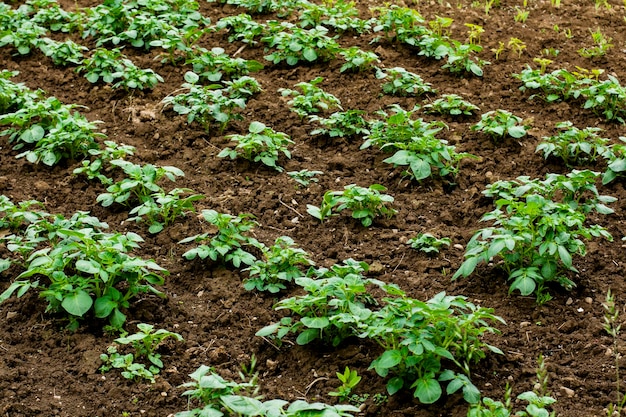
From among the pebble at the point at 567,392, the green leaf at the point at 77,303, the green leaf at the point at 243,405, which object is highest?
the green leaf at the point at 243,405

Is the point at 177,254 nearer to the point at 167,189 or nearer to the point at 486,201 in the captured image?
the point at 167,189

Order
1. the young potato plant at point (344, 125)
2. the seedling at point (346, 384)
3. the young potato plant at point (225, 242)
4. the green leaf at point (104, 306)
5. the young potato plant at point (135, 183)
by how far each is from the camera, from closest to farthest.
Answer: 1. the seedling at point (346, 384)
2. the green leaf at point (104, 306)
3. the young potato plant at point (225, 242)
4. the young potato plant at point (135, 183)
5. the young potato plant at point (344, 125)

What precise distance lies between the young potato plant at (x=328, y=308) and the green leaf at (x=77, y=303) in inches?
31.8

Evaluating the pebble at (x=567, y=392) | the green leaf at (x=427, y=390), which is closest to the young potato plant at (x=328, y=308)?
the green leaf at (x=427, y=390)

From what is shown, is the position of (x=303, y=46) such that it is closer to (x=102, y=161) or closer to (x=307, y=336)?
(x=102, y=161)

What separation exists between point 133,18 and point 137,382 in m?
4.15

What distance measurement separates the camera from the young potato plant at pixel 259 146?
17.6ft

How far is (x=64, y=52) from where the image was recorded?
6805 mm

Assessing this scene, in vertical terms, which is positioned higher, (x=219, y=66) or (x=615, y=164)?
(x=615, y=164)

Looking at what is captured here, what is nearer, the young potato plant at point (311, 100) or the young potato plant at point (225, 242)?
the young potato plant at point (225, 242)

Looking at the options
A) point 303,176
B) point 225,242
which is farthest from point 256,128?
point 225,242

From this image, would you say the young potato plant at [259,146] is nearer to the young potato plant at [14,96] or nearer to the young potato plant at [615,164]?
the young potato plant at [14,96]

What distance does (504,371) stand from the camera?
3768 millimetres

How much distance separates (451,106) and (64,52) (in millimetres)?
3142
